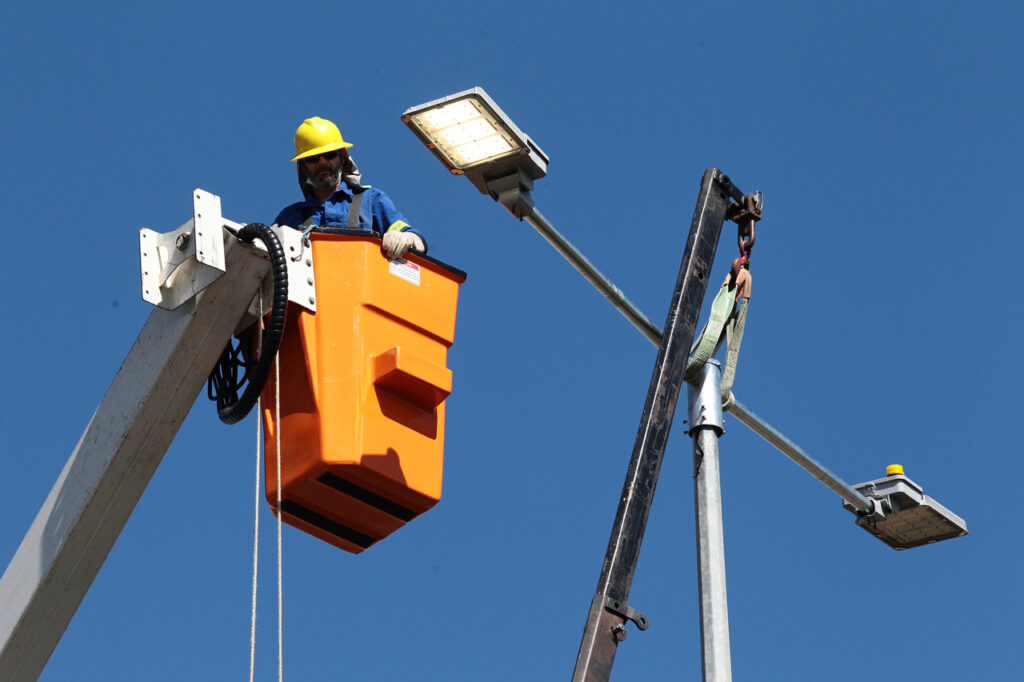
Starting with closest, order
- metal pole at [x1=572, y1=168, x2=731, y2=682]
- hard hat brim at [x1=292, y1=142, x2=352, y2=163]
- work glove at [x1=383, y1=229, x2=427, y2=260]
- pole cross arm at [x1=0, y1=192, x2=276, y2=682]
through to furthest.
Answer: metal pole at [x1=572, y1=168, x2=731, y2=682], pole cross arm at [x1=0, y1=192, x2=276, y2=682], work glove at [x1=383, y1=229, x2=427, y2=260], hard hat brim at [x1=292, y1=142, x2=352, y2=163]

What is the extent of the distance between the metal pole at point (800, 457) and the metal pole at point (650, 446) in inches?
37.2

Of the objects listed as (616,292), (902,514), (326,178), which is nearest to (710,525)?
(616,292)

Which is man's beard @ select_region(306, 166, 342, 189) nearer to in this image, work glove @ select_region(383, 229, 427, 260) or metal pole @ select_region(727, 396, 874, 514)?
work glove @ select_region(383, 229, 427, 260)

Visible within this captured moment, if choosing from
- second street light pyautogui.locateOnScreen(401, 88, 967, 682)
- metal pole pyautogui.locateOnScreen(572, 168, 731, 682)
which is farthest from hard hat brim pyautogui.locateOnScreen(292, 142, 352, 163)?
metal pole pyautogui.locateOnScreen(572, 168, 731, 682)

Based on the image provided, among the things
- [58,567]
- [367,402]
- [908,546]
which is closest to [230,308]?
[367,402]

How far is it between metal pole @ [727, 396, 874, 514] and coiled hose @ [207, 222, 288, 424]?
97.0 inches

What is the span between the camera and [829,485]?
36.1 ft

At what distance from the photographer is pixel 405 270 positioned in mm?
9227

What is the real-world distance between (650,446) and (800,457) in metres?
2.42

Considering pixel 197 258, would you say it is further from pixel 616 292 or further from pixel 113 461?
pixel 616 292

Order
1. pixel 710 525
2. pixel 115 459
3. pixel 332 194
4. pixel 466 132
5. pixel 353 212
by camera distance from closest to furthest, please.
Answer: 1. pixel 115 459
2. pixel 710 525
3. pixel 466 132
4. pixel 353 212
5. pixel 332 194

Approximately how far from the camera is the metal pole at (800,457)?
10218mm

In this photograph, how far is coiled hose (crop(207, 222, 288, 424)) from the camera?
863 centimetres

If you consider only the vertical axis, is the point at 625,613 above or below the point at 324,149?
below
